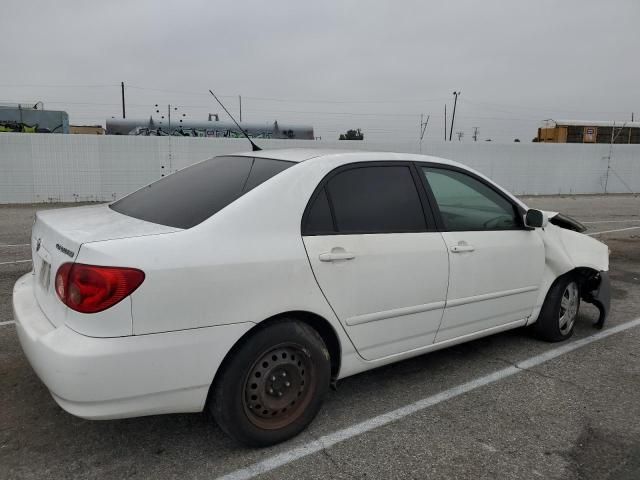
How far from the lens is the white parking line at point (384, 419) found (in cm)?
266

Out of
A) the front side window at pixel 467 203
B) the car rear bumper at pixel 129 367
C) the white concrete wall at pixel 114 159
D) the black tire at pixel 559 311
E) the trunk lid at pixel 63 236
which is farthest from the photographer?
the white concrete wall at pixel 114 159

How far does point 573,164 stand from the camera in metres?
25.0

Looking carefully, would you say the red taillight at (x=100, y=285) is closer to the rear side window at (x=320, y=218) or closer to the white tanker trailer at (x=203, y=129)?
the rear side window at (x=320, y=218)

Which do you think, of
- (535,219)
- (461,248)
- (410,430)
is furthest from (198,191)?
(535,219)

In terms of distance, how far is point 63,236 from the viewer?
263 centimetres

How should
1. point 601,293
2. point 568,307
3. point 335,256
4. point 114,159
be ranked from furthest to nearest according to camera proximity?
point 114,159
point 601,293
point 568,307
point 335,256

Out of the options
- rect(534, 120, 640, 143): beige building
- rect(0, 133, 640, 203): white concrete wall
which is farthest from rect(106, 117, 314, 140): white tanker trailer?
rect(534, 120, 640, 143): beige building

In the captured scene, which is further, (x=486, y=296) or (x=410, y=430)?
(x=486, y=296)

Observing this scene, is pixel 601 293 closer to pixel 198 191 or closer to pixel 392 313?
pixel 392 313

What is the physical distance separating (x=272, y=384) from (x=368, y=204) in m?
1.21

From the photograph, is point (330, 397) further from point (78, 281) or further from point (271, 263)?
point (78, 281)

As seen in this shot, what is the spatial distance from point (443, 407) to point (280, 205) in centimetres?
168

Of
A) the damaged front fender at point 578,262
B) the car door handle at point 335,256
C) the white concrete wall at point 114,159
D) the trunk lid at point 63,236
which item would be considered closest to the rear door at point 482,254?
the damaged front fender at point 578,262

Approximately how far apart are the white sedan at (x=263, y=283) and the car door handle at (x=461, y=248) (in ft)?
0.03
